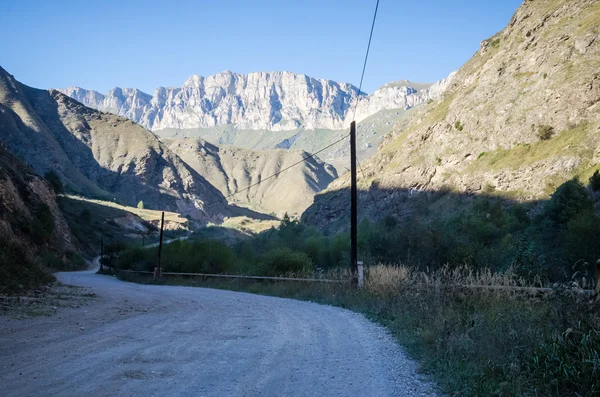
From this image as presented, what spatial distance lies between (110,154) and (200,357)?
554ft

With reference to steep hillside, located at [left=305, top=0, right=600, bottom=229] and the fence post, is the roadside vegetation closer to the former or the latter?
the fence post

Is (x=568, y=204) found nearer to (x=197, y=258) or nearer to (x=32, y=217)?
(x=197, y=258)

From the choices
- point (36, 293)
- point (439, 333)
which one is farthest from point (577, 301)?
point (36, 293)

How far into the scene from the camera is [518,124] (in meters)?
58.2

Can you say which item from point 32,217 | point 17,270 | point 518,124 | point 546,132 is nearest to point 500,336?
point 17,270

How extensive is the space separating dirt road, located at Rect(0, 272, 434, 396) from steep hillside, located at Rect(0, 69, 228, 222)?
448 ft

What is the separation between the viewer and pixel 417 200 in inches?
2581

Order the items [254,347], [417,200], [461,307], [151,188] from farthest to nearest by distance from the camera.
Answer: [151,188]
[417,200]
[461,307]
[254,347]

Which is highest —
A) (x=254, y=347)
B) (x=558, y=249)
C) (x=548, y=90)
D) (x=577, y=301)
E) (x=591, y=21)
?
(x=591, y=21)

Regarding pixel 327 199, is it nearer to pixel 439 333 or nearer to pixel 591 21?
pixel 591 21

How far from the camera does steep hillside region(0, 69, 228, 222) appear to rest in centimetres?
14712

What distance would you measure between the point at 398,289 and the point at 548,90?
2044 inches

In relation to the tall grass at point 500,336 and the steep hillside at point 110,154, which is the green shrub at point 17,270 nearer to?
the tall grass at point 500,336

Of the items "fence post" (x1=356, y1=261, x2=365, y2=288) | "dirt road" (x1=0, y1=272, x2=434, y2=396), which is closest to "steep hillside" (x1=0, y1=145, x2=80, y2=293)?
"fence post" (x1=356, y1=261, x2=365, y2=288)
